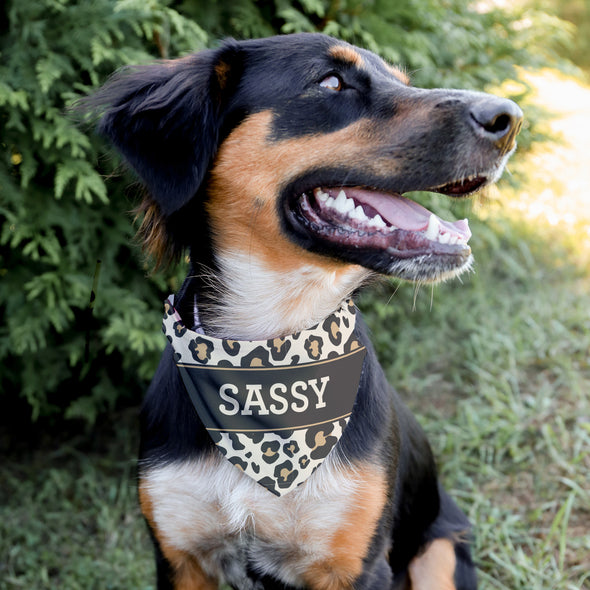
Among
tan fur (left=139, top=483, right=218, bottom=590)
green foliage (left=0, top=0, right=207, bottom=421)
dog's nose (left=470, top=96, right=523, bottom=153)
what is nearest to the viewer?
dog's nose (left=470, top=96, right=523, bottom=153)

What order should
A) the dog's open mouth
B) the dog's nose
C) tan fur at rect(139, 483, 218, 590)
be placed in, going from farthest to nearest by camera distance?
tan fur at rect(139, 483, 218, 590) < the dog's open mouth < the dog's nose

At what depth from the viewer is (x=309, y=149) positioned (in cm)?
236

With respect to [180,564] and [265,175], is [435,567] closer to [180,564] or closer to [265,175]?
[180,564]

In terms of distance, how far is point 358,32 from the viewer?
4.43 metres

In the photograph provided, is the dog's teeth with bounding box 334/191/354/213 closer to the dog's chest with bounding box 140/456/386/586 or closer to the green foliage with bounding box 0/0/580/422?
the dog's chest with bounding box 140/456/386/586

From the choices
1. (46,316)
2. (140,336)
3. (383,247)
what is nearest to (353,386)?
(383,247)

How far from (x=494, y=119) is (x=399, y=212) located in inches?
18.3

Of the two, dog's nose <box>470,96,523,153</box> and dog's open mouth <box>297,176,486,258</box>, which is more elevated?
dog's nose <box>470,96,523,153</box>

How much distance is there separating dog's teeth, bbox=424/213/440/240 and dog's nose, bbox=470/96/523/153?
0.34 meters

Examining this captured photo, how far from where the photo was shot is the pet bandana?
99.3 inches

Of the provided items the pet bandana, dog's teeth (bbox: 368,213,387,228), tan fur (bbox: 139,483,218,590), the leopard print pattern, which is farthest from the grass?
dog's teeth (bbox: 368,213,387,228)

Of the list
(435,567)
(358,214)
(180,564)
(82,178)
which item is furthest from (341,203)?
(82,178)

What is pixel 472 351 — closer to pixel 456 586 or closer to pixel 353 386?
pixel 456 586

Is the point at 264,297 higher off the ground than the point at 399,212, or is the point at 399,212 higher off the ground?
the point at 399,212
